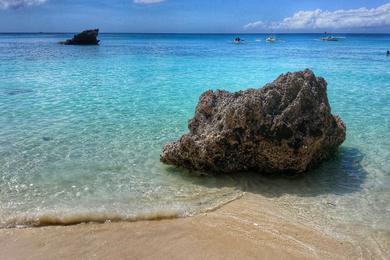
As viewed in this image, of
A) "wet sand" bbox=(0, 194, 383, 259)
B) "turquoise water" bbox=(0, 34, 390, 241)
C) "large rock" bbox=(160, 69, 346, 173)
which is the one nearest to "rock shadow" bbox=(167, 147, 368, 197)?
"turquoise water" bbox=(0, 34, 390, 241)

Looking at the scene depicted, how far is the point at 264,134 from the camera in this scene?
6359 millimetres

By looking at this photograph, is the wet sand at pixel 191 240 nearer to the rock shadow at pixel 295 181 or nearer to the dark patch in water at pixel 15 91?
the rock shadow at pixel 295 181

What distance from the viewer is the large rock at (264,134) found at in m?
6.36

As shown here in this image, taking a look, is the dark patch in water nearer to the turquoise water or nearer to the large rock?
the turquoise water

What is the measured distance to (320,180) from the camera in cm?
648

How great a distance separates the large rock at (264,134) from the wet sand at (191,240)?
4.39 ft

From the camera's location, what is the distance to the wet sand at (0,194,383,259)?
4379 mm

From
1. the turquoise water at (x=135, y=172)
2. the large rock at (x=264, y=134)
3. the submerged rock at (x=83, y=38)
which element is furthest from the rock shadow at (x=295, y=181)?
the submerged rock at (x=83, y=38)

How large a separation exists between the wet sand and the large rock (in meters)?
1.34

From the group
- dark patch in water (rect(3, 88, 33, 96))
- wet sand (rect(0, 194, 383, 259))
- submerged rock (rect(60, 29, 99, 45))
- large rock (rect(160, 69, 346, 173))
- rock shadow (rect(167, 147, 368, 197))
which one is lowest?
wet sand (rect(0, 194, 383, 259))

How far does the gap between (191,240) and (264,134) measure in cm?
243

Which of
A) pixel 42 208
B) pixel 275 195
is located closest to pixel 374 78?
pixel 275 195

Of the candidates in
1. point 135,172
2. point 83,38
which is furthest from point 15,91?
point 83,38

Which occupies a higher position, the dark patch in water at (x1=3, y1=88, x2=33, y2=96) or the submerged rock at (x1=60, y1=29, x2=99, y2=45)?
the submerged rock at (x1=60, y1=29, x2=99, y2=45)
